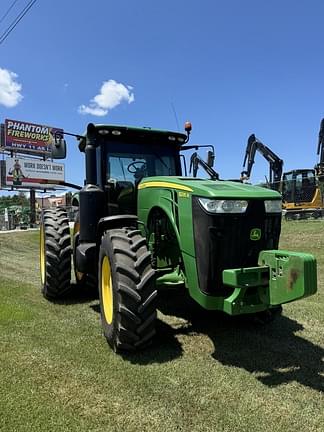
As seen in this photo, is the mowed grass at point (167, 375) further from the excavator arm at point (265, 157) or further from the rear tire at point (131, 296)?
the excavator arm at point (265, 157)

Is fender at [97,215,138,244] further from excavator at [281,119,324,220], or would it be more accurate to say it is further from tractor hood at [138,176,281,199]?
excavator at [281,119,324,220]

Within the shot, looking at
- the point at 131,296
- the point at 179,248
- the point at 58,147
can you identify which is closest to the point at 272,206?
the point at 179,248

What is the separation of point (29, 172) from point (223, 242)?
4571 centimetres

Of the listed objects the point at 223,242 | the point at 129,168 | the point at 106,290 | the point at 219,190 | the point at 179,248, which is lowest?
the point at 106,290

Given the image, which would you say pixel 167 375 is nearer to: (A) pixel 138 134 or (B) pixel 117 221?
(B) pixel 117 221

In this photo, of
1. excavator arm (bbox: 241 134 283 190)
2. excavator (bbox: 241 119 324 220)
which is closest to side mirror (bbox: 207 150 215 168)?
excavator (bbox: 241 119 324 220)

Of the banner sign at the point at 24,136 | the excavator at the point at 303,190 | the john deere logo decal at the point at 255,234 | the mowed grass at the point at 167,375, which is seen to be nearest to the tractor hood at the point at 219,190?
the john deere logo decal at the point at 255,234

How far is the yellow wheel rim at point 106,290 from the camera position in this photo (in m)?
4.98

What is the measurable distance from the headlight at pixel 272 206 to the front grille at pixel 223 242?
60 millimetres

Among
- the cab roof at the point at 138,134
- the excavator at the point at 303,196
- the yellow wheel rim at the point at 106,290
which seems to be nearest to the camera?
the yellow wheel rim at the point at 106,290

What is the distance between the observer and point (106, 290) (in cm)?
520

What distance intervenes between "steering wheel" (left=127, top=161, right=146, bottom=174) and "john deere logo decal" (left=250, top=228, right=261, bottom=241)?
2.32 m

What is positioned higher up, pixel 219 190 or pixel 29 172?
pixel 29 172

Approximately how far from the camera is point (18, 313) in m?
5.98
